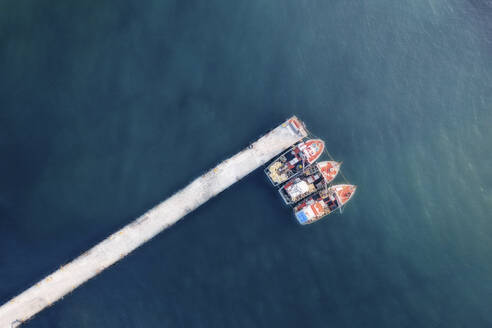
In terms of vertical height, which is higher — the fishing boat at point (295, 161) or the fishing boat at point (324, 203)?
the fishing boat at point (295, 161)

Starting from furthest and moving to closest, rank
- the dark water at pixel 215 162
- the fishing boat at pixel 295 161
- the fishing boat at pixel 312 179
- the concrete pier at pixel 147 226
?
the fishing boat at pixel 295 161 → the fishing boat at pixel 312 179 → the dark water at pixel 215 162 → the concrete pier at pixel 147 226

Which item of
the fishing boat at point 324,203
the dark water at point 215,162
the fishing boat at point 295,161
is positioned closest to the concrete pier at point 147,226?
the fishing boat at point 295,161

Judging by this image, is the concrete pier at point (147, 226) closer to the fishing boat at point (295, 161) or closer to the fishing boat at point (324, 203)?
the fishing boat at point (295, 161)

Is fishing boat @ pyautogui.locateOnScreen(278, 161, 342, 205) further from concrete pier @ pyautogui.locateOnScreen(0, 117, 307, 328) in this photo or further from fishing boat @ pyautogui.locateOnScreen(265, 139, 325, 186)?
concrete pier @ pyautogui.locateOnScreen(0, 117, 307, 328)

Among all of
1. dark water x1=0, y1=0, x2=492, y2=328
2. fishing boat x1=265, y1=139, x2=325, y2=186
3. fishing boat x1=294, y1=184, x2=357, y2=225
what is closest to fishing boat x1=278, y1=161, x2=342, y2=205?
fishing boat x1=265, y1=139, x2=325, y2=186

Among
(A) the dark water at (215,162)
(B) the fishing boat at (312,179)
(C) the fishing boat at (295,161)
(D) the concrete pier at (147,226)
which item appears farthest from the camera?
(C) the fishing boat at (295,161)

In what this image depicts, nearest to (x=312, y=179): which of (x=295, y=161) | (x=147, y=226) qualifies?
(x=295, y=161)

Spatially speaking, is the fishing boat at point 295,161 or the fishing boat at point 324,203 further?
the fishing boat at point 295,161

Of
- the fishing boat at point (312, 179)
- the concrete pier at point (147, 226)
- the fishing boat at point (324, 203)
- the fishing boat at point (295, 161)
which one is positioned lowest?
Result: the fishing boat at point (324, 203)
